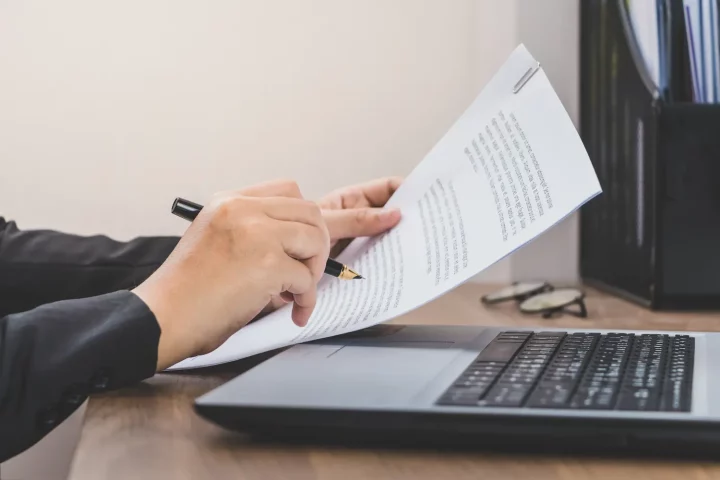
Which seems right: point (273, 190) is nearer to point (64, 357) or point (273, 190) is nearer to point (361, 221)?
point (361, 221)

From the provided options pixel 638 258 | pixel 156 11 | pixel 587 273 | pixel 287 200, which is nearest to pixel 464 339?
pixel 287 200

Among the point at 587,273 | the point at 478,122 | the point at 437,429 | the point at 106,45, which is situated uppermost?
the point at 106,45

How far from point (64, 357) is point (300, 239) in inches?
7.5

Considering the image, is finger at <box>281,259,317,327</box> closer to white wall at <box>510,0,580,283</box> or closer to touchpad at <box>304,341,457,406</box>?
touchpad at <box>304,341,457,406</box>

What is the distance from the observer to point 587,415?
1.42 feet

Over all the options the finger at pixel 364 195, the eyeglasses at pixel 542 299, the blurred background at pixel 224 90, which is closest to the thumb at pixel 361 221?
the finger at pixel 364 195

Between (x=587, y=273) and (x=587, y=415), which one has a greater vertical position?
(x=587, y=415)

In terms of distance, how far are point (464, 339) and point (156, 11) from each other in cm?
71

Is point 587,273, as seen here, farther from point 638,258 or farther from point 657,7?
point 657,7

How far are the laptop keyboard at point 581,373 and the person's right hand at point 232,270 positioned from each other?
15 cm

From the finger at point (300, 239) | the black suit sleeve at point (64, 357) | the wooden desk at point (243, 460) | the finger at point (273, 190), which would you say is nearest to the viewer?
the wooden desk at point (243, 460)

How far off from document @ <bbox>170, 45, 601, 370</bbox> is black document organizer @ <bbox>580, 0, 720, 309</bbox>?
0.26 meters

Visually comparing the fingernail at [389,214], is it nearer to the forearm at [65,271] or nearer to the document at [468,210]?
the document at [468,210]

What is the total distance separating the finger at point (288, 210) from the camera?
65cm
